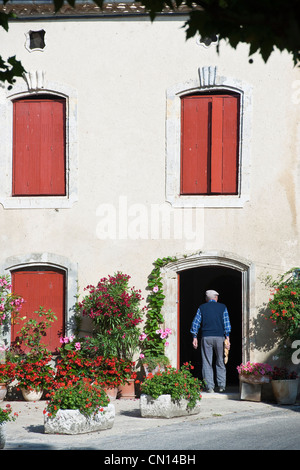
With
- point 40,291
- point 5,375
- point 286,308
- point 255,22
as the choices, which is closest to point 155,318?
point 40,291

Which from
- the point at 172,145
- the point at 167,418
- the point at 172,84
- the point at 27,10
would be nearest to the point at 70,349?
the point at 167,418

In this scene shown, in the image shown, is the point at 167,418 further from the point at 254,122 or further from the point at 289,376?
the point at 254,122

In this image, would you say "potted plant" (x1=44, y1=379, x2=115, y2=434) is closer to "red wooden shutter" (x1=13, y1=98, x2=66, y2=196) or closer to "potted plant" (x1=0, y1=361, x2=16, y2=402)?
"potted plant" (x1=0, y1=361, x2=16, y2=402)

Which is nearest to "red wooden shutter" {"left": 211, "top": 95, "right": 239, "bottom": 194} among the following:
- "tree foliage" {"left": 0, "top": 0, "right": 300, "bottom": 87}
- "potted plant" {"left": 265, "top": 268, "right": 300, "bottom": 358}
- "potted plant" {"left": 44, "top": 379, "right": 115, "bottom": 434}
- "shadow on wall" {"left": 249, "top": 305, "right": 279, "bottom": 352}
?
"potted plant" {"left": 265, "top": 268, "right": 300, "bottom": 358}

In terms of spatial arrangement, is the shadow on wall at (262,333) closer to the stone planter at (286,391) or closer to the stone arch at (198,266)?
the stone arch at (198,266)

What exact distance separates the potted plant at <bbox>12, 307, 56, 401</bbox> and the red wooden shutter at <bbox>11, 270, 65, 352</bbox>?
11cm

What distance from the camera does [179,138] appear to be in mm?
11914

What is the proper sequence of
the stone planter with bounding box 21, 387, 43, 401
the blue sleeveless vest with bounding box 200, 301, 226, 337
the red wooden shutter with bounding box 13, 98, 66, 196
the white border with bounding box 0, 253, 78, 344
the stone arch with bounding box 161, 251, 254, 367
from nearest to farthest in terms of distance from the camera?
1. the stone planter with bounding box 21, 387, 43, 401
2. the stone arch with bounding box 161, 251, 254, 367
3. the blue sleeveless vest with bounding box 200, 301, 226, 337
4. the white border with bounding box 0, 253, 78, 344
5. the red wooden shutter with bounding box 13, 98, 66, 196

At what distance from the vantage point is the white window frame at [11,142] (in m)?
12.0

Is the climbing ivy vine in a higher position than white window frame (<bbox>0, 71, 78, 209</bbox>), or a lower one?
lower

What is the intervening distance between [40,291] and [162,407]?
3.41 m

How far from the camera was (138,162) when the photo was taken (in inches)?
469

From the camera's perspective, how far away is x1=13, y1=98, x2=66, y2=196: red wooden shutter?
12141 mm

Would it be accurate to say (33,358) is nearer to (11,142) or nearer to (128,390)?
(128,390)
